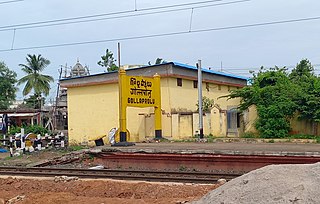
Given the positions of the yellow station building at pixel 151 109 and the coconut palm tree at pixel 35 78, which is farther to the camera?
the coconut palm tree at pixel 35 78

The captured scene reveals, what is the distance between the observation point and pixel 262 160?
1253 centimetres

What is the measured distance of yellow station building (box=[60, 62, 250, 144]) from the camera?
74.0 feet

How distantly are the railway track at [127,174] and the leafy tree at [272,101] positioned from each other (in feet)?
33.0

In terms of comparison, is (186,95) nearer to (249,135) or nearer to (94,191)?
(249,135)

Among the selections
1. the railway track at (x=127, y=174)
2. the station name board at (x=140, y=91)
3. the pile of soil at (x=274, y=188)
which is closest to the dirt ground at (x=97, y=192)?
the railway track at (x=127, y=174)

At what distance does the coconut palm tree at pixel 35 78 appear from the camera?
49972mm

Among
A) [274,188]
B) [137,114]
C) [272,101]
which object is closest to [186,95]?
[137,114]

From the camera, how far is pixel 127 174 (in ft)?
40.3

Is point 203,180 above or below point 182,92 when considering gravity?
below

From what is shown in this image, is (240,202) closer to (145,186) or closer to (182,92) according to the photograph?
(145,186)

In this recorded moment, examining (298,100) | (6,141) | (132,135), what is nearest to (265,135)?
(298,100)

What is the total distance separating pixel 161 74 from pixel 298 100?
741 cm

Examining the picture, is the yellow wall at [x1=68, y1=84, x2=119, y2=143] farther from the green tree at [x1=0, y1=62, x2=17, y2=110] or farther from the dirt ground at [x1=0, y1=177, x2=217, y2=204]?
the green tree at [x1=0, y1=62, x2=17, y2=110]

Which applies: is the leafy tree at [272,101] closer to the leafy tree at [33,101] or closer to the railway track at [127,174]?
the railway track at [127,174]
